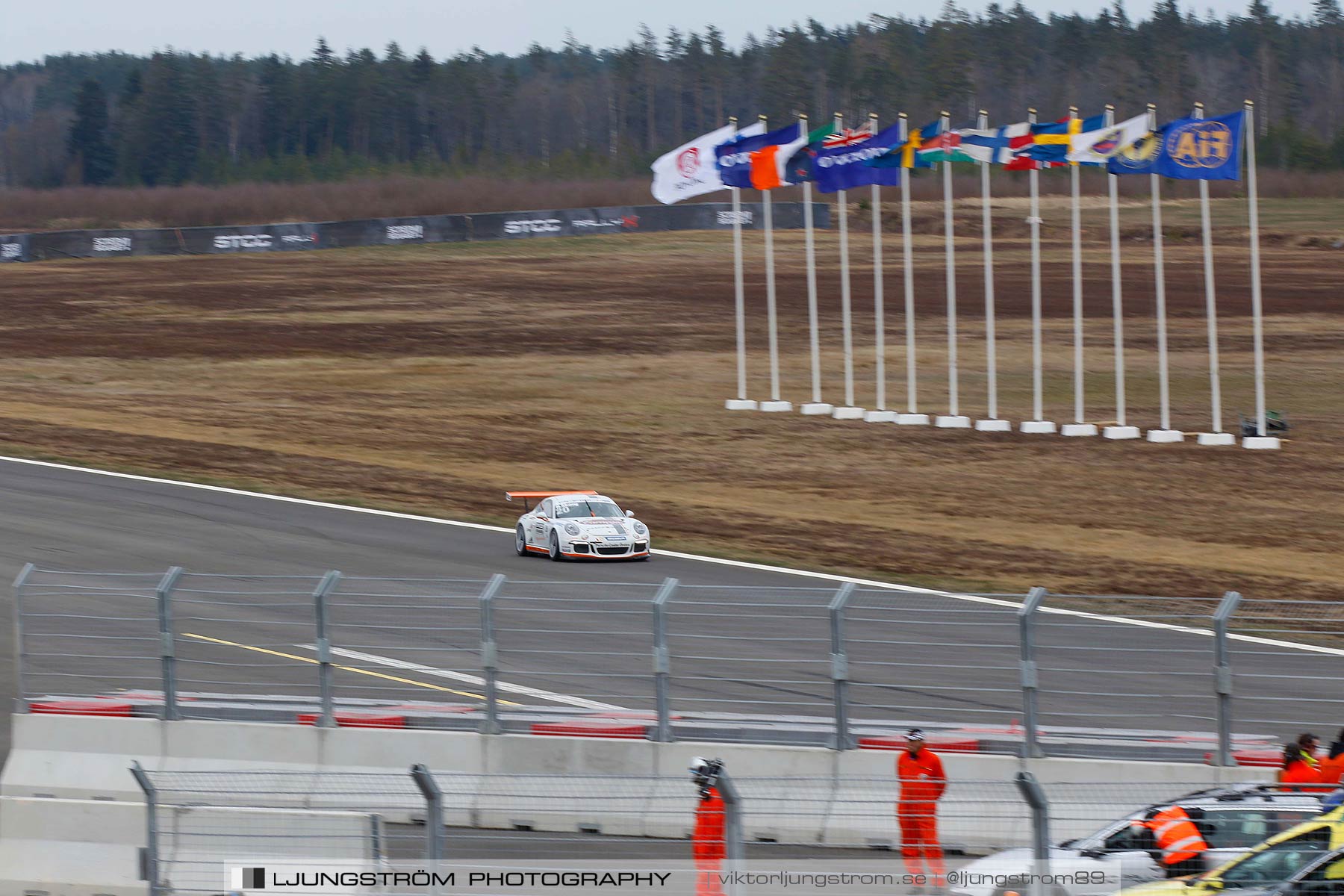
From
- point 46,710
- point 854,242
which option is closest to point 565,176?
point 854,242

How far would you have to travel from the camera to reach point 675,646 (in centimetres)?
1819

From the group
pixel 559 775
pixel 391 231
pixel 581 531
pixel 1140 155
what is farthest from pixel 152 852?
pixel 391 231

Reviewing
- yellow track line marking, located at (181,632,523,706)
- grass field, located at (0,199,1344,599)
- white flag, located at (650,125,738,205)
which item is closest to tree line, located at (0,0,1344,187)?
grass field, located at (0,199,1344,599)

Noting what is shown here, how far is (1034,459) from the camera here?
32188 mm

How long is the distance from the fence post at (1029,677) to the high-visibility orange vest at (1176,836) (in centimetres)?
217

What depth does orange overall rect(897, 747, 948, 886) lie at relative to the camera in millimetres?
10930

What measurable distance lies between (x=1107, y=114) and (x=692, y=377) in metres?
13.8

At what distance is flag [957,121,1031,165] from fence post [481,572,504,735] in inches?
901

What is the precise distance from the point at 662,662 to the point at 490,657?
1.50 m

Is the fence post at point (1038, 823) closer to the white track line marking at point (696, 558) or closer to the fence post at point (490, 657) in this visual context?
the white track line marking at point (696, 558)

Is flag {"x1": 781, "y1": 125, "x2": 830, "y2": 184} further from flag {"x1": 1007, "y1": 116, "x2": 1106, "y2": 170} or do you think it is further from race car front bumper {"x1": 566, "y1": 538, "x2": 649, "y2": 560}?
race car front bumper {"x1": 566, "y1": 538, "x2": 649, "y2": 560}

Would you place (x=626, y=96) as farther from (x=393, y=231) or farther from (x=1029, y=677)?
(x=1029, y=677)

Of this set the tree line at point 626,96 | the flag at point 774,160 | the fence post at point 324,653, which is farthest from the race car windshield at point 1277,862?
the tree line at point 626,96

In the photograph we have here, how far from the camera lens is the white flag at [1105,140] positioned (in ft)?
107
